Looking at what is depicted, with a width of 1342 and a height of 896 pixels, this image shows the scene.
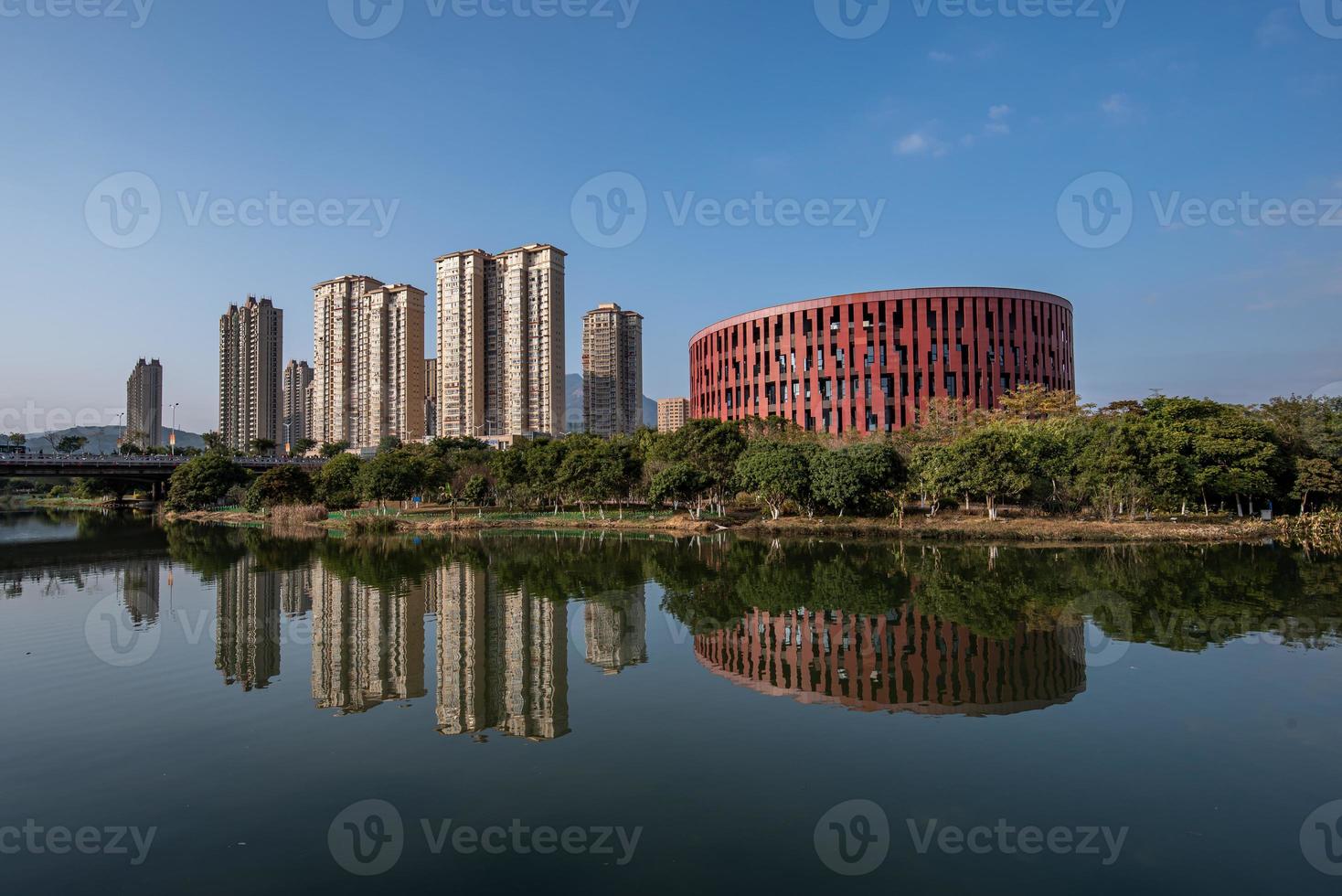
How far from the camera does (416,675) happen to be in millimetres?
17453

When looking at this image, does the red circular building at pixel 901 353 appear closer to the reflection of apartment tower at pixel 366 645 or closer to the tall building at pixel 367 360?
the reflection of apartment tower at pixel 366 645

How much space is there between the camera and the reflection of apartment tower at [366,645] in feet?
53.2

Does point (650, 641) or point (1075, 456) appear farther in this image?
point (1075, 456)

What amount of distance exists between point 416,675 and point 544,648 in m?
3.42

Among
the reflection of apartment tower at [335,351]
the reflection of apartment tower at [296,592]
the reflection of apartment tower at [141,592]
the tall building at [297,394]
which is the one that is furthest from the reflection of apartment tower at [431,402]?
the reflection of apartment tower at [296,592]

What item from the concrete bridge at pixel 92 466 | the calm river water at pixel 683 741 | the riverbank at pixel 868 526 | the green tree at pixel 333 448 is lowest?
the calm river water at pixel 683 741

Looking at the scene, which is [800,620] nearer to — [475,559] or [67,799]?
[67,799]

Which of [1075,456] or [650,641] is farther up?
[1075,456]

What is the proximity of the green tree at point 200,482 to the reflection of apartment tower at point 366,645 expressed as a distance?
53142mm

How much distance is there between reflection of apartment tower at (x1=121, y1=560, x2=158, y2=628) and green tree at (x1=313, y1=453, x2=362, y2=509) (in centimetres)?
2583

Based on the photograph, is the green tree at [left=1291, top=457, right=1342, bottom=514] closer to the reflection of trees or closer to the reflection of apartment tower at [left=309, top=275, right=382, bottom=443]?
the reflection of trees

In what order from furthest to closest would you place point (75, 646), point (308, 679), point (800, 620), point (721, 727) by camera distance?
point (800, 620), point (75, 646), point (308, 679), point (721, 727)

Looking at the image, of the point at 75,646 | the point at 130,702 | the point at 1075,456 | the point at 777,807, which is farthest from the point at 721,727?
the point at 1075,456

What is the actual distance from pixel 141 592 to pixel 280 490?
39.4 metres
